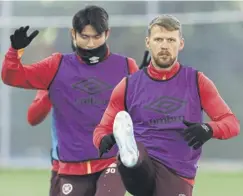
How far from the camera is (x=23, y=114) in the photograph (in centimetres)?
1664

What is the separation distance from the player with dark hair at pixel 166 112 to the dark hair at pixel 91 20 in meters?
0.79

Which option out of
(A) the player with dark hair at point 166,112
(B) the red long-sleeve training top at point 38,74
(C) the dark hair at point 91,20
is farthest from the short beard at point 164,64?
(B) the red long-sleeve training top at point 38,74

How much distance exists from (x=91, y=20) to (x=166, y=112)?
117 centimetres

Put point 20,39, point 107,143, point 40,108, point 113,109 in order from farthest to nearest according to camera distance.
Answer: point 40,108, point 20,39, point 113,109, point 107,143

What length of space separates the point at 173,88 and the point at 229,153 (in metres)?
9.58

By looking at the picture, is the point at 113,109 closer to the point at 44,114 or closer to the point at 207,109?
the point at 207,109

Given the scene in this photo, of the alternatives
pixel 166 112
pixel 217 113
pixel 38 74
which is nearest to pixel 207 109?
pixel 217 113

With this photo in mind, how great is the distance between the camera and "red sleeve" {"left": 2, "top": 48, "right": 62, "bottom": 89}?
7.47m

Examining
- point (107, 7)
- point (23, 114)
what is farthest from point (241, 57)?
point (23, 114)

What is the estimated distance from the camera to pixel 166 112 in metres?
6.44

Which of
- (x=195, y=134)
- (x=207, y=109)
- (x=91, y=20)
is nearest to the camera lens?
(x=195, y=134)

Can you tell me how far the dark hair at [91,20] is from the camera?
7324mm

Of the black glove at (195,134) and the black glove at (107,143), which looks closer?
the black glove at (195,134)

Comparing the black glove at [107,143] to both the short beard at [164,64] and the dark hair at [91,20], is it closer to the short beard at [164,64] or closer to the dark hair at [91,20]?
the short beard at [164,64]
